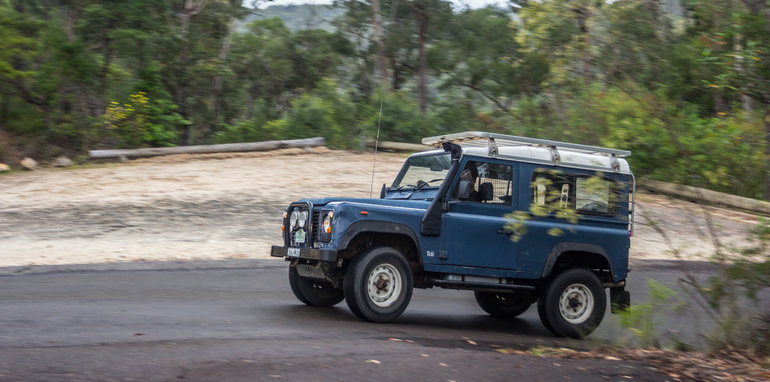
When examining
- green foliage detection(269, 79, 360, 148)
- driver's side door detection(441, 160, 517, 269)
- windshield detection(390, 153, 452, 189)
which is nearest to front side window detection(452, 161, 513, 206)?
driver's side door detection(441, 160, 517, 269)

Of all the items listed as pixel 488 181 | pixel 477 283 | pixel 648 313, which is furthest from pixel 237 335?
pixel 648 313

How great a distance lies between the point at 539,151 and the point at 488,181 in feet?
2.95

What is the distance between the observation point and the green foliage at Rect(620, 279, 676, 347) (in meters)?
7.64

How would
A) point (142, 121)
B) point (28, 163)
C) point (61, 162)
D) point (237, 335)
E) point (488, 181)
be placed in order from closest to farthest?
point (237, 335) < point (488, 181) < point (28, 163) < point (61, 162) < point (142, 121)

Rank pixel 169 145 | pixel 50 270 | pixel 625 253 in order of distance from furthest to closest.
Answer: pixel 169 145, pixel 50 270, pixel 625 253

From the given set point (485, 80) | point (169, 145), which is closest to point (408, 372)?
point (169, 145)

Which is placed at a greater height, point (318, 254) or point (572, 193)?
point (572, 193)

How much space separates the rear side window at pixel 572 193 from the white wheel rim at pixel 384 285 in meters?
2.09

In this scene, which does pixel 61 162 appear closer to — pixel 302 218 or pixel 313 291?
pixel 313 291

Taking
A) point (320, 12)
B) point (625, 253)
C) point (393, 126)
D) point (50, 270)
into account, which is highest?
point (320, 12)

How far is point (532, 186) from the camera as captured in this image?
9.53 meters

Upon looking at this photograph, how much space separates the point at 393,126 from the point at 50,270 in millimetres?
18008

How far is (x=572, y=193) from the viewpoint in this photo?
389 inches

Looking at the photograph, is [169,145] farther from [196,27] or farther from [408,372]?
[408,372]
